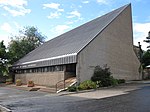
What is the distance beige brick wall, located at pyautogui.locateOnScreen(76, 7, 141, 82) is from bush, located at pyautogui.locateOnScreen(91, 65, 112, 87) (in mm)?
527

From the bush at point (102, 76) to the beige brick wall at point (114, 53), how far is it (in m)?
0.53

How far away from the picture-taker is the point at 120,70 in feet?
103

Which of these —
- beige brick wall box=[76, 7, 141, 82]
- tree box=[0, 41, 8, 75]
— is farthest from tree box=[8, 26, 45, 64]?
beige brick wall box=[76, 7, 141, 82]

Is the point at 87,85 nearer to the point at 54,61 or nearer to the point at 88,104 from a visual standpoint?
the point at 54,61

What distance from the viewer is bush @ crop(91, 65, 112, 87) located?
2590 centimetres

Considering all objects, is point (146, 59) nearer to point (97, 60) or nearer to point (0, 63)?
point (97, 60)

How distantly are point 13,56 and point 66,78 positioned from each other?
27794 millimetres

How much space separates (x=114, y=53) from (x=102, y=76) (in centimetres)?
584

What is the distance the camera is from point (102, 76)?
26.4 m

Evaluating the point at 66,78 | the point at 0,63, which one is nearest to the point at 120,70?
the point at 66,78

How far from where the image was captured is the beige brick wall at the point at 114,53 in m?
26.6

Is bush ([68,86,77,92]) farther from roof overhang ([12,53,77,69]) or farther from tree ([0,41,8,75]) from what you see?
tree ([0,41,8,75])

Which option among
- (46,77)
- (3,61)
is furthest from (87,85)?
(3,61)

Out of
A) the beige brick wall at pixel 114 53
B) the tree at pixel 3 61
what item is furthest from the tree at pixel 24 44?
the beige brick wall at pixel 114 53
